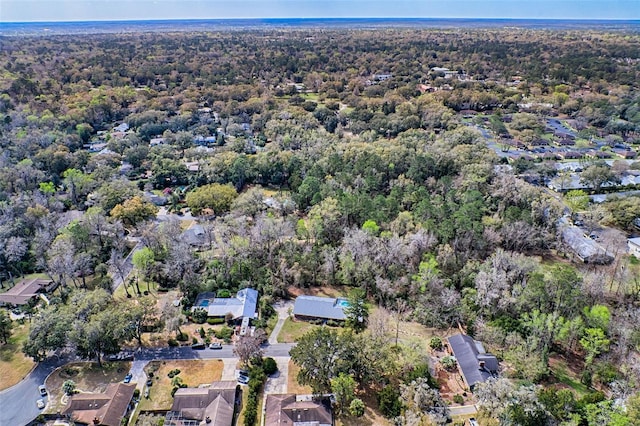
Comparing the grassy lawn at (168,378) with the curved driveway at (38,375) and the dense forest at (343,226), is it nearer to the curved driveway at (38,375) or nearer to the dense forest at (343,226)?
the curved driveway at (38,375)

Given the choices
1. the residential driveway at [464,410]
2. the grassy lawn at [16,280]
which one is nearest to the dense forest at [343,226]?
the residential driveway at [464,410]

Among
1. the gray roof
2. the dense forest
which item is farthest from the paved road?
the gray roof

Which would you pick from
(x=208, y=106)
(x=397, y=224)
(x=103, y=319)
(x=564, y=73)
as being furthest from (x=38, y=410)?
(x=564, y=73)

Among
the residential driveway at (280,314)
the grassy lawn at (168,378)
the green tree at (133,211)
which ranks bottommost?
the residential driveway at (280,314)

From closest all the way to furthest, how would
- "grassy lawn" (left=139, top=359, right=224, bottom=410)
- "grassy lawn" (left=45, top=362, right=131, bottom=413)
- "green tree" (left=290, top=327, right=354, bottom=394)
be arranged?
"green tree" (left=290, top=327, right=354, bottom=394), "grassy lawn" (left=139, top=359, right=224, bottom=410), "grassy lawn" (left=45, top=362, right=131, bottom=413)

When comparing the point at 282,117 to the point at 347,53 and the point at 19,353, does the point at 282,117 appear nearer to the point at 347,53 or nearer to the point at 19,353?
the point at 19,353

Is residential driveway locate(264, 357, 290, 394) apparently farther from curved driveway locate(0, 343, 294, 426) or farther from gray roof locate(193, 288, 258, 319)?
gray roof locate(193, 288, 258, 319)
